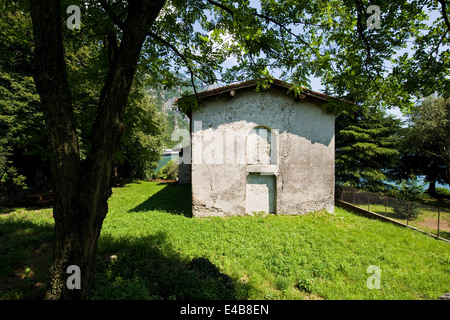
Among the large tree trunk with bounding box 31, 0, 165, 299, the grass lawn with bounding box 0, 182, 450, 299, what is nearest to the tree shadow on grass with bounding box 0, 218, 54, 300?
the grass lawn with bounding box 0, 182, 450, 299

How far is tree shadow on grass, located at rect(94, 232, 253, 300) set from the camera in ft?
9.37

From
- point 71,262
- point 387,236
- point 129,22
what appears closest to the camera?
point 71,262

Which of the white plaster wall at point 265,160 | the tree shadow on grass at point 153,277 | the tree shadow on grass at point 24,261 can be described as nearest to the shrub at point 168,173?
the white plaster wall at point 265,160

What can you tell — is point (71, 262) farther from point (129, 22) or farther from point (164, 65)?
point (164, 65)

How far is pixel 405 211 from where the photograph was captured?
29.8ft

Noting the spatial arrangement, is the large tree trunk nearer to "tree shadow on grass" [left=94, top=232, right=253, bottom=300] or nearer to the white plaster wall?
"tree shadow on grass" [left=94, top=232, right=253, bottom=300]

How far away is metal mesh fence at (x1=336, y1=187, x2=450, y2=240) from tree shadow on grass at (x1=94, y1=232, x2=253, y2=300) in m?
9.26

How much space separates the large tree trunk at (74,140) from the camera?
90.7 inches

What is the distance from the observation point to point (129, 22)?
2643mm

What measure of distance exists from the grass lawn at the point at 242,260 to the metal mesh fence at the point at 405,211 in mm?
1542

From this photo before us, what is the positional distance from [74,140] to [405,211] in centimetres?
1279

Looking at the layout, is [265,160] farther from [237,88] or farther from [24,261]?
[24,261]

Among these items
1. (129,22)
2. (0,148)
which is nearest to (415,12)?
(129,22)
